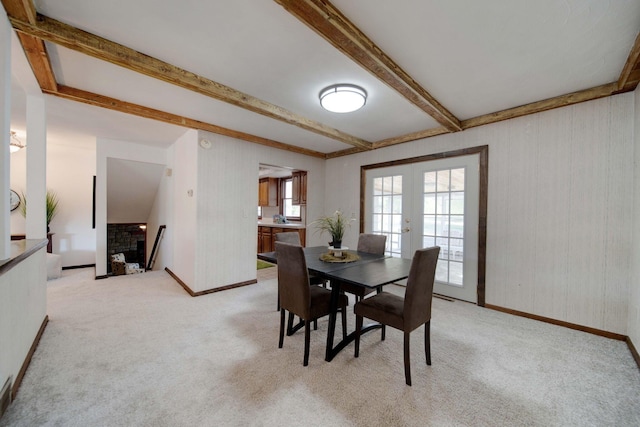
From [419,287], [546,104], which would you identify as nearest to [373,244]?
[419,287]

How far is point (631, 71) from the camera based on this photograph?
2031 mm

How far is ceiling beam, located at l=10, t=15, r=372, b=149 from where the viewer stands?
165 centimetres

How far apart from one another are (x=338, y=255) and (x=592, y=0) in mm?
2438

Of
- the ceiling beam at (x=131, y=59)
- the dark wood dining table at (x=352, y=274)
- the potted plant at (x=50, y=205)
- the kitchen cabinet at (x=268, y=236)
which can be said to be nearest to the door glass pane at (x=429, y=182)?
the dark wood dining table at (x=352, y=274)

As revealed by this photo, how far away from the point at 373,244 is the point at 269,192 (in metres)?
4.47

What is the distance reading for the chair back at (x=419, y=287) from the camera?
5.84 ft

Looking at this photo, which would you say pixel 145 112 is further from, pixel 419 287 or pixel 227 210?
pixel 419 287

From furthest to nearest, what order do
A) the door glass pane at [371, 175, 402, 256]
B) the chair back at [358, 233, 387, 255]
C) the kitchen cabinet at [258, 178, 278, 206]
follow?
the kitchen cabinet at [258, 178, 278, 206] → the door glass pane at [371, 175, 402, 256] → the chair back at [358, 233, 387, 255]

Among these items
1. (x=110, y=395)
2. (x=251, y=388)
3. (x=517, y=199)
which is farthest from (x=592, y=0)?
(x=110, y=395)

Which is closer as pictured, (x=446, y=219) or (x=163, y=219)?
(x=446, y=219)

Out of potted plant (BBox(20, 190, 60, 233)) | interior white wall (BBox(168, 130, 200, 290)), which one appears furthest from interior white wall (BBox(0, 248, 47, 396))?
potted plant (BBox(20, 190, 60, 233))

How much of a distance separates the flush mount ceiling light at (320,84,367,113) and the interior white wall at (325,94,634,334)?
6.03 ft

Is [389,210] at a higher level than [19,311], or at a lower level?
Answer: higher

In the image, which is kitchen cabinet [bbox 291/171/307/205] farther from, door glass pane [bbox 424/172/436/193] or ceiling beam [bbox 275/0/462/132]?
ceiling beam [bbox 275/0/462/132]
